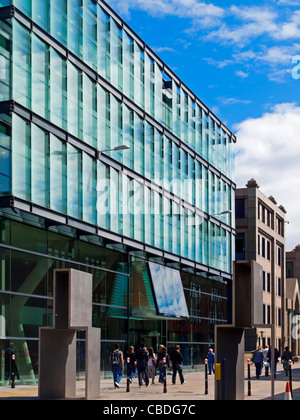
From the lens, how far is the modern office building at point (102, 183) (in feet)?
103

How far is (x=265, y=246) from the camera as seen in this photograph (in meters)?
83.7

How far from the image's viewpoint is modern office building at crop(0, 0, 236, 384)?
31.4 metres

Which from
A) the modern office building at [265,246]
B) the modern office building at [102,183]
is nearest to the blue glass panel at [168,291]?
the modern office building at [102,183]

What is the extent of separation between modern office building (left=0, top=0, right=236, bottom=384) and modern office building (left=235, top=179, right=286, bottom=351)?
21062mm

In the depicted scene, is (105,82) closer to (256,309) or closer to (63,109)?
(63,109)

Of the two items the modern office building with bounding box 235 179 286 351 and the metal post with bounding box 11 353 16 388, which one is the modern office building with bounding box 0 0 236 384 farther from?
the modern office building with bounding box 235 179 286 351

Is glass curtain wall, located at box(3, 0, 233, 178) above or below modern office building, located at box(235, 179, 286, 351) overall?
above

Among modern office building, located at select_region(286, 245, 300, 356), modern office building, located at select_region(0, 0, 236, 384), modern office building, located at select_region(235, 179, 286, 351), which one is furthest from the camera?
modern office building, located at select_region(286, 245, 300, 356)

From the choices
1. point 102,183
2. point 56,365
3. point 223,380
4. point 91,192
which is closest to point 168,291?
point 102,183

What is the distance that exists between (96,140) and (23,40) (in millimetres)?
7764

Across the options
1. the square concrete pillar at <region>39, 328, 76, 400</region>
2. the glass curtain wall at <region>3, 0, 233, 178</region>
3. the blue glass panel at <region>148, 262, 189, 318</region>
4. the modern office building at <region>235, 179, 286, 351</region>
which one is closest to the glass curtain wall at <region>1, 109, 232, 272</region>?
the blue glass panel at <region>148, 262, 189, 318</region>

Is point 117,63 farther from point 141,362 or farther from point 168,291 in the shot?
point 141,362

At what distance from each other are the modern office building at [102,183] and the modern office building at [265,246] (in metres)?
21.1

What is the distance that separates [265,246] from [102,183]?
48.2m
